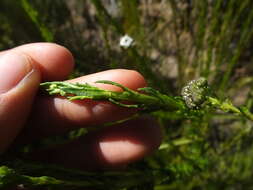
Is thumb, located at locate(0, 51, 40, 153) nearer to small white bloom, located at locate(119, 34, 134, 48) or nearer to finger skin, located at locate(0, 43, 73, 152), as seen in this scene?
finger skin, located at locate(0, 43, 73, 152)

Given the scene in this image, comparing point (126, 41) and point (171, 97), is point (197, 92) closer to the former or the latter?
point (171, 97)

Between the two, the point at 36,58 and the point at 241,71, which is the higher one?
the point at 241,71

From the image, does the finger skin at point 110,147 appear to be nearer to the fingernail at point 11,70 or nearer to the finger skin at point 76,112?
the finger skin at point 76,112

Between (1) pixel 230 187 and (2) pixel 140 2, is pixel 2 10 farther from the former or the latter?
(1) pixel 230 187

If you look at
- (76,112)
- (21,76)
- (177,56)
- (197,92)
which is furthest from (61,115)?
(177,56)

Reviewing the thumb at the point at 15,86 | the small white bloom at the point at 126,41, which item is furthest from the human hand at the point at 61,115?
the small white bloom at the point at 126,41

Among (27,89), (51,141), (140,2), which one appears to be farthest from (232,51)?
(27,89)

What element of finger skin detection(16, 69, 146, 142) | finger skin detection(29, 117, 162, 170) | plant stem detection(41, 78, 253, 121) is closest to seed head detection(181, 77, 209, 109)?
plant stem detection(41, 78, 253, 121)
